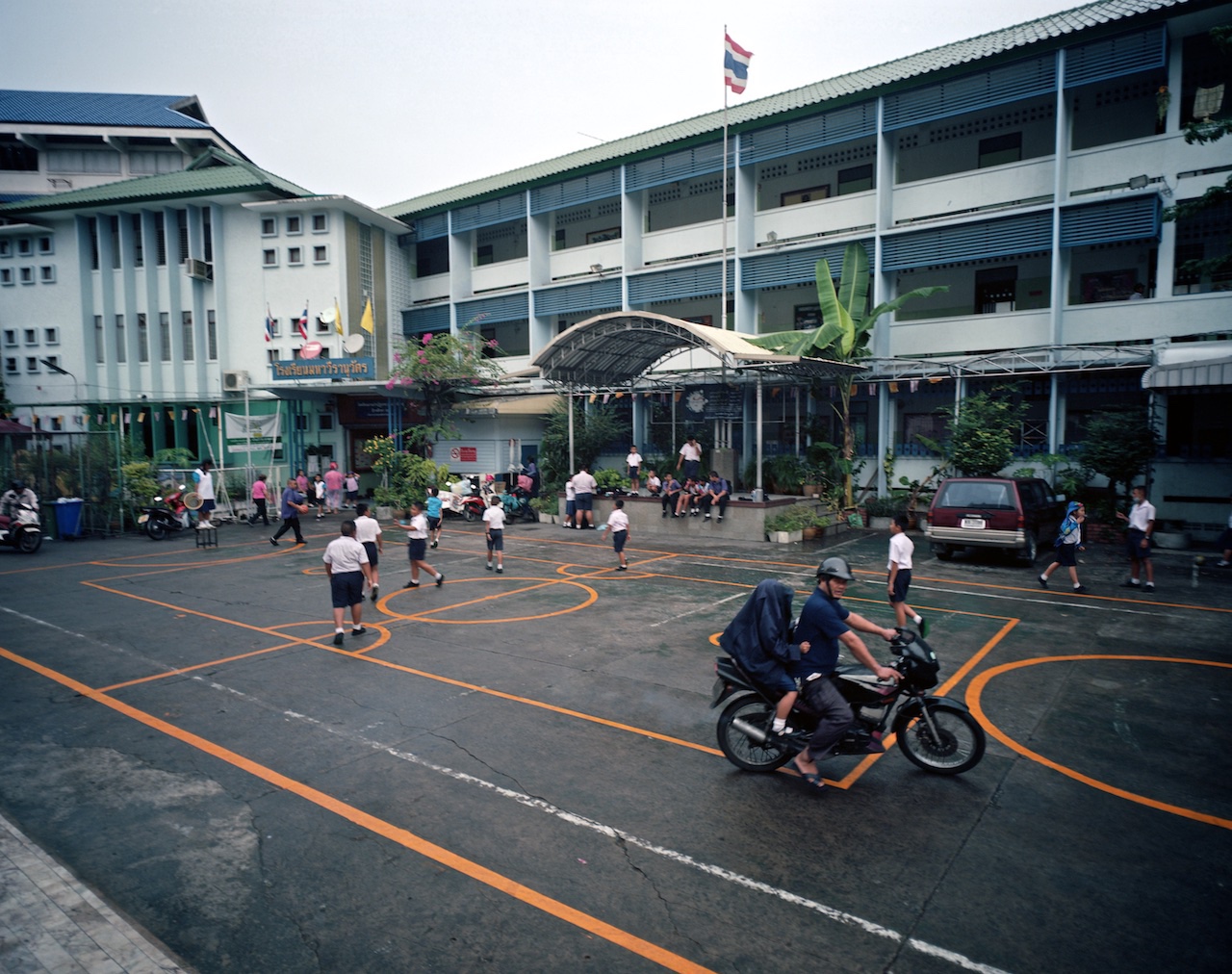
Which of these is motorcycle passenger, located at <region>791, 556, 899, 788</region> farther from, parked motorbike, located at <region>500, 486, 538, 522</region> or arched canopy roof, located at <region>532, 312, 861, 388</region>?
parked motorbike, located at <region>500, 486, 538, 522</region>

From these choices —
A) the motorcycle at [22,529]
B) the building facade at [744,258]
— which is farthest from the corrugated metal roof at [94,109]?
the motorcycle at [22,529]

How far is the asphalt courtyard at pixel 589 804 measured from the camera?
13.6 feet

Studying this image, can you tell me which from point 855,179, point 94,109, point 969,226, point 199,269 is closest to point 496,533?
point 969,226

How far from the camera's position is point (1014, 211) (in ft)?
65.5

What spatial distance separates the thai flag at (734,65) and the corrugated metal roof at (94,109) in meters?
32.1

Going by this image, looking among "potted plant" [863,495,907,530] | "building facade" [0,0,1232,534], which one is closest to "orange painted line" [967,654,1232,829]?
"building facade" [0,0,1232,534]

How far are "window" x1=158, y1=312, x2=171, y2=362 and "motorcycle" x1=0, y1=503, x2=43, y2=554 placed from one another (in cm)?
→ 1602

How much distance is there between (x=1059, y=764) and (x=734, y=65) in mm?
21839

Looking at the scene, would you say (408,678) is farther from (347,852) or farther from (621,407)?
(621,407)

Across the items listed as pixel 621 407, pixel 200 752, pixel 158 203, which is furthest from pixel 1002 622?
Result: pixel 158 203

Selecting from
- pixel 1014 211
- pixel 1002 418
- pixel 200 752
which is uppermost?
pixel 1014 211

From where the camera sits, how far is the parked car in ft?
48.5

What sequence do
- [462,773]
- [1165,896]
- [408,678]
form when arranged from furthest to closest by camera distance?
1. [408,678]
2. [462,773]
3. [1165,896]

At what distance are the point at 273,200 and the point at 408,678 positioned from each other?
29478 millimetres
